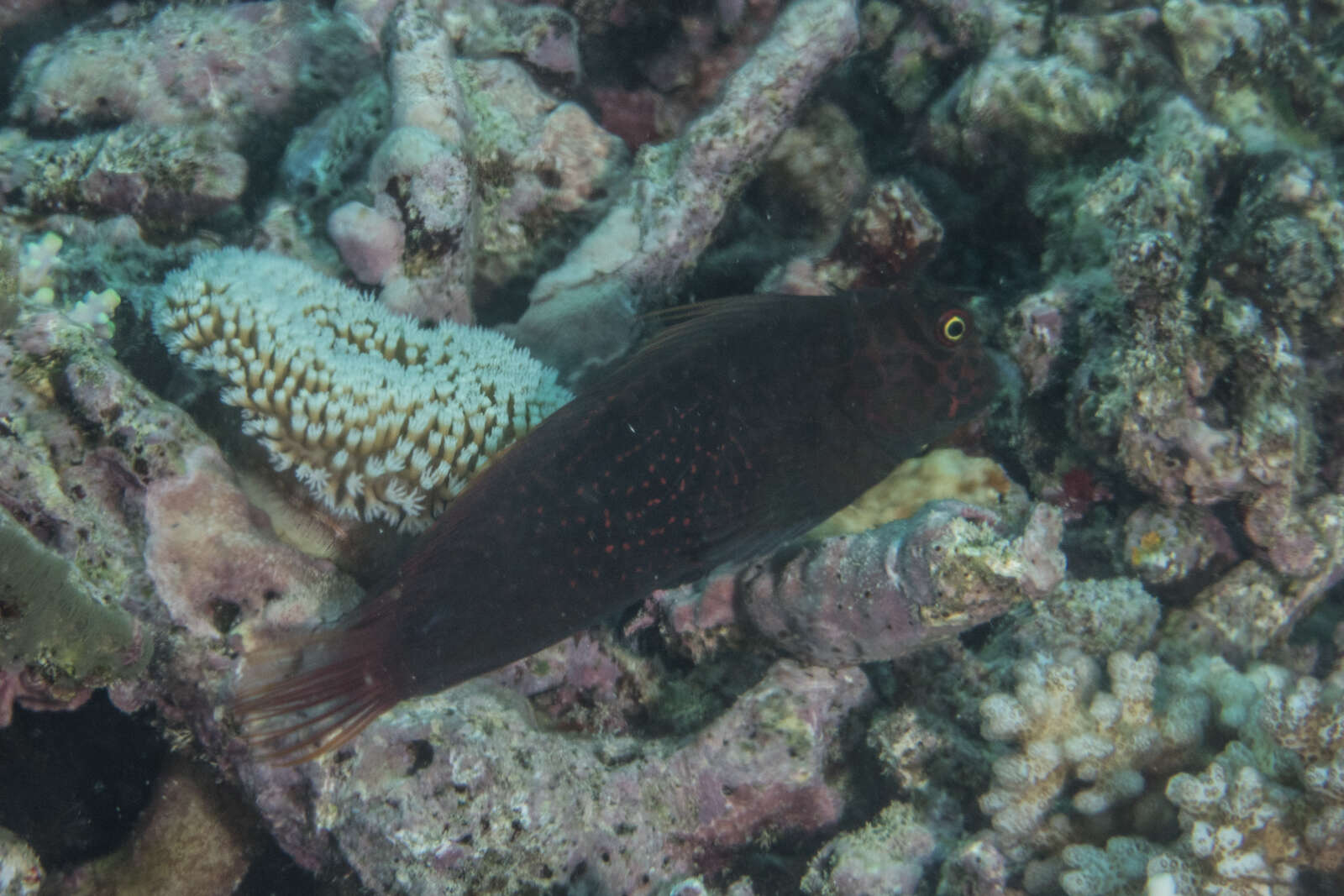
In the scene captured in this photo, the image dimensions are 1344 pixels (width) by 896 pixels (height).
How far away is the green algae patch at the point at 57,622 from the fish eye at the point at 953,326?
334 cm

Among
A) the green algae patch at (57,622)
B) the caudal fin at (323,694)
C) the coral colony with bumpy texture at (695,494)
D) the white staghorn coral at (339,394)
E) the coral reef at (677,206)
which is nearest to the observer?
the green algae patch at (57,622)

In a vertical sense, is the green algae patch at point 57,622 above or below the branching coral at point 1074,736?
above

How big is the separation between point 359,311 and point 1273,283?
4.35 m

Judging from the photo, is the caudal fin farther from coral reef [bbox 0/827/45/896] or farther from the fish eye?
the fish eye

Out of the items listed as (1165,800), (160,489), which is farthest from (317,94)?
(1165,800)

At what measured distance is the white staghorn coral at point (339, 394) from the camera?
3.09m

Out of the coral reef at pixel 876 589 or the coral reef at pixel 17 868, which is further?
the coral reef at pixel 876 589

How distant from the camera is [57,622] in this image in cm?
246

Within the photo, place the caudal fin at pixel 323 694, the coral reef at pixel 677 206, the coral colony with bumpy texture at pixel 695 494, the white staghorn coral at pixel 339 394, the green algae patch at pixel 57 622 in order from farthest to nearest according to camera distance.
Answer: the coral reef at pixel 677 206 → the white staghorn coral at pixel 339 394 → the coral colony with bumpy texture at pixel 695 494 → the caudal fin at pixel 323 694 → the green algae patch at pixel 57 622

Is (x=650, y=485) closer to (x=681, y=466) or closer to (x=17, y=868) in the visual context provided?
(x=681, y=466)

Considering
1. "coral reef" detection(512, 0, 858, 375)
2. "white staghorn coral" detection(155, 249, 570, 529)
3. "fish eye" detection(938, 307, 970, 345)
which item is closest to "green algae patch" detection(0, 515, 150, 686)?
"white staghorn coral" detection(155, 249, 570, 529)

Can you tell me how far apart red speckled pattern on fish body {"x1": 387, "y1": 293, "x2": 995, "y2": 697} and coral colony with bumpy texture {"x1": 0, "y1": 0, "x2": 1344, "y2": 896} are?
18 millimetres

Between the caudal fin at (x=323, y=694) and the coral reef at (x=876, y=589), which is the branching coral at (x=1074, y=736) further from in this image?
the caudal fin at (x=323, y=694)

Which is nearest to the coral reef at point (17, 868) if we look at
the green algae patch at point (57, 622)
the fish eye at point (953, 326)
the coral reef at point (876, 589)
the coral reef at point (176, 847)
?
the green algae patch at point (57, 622)
